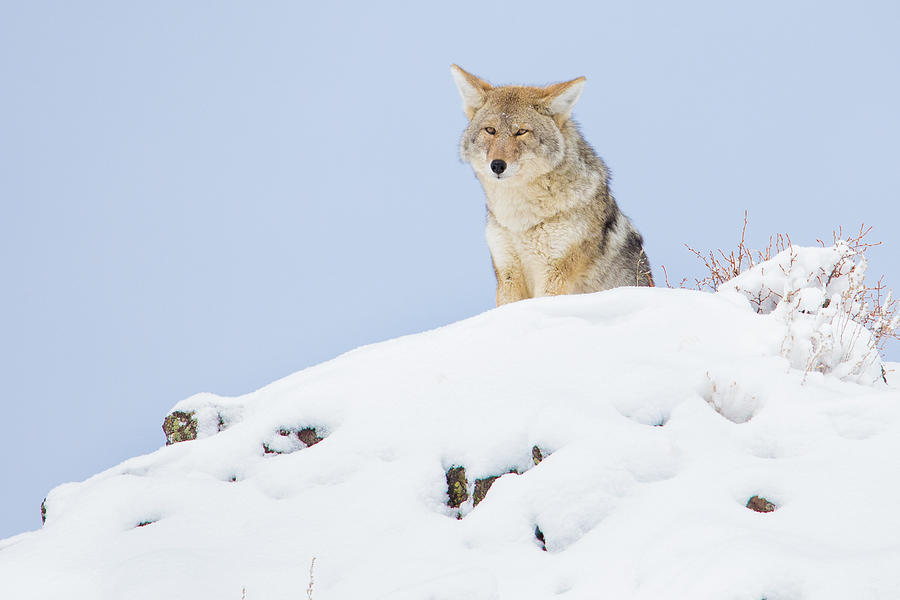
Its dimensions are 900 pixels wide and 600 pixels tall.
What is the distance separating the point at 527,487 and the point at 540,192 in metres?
4.37

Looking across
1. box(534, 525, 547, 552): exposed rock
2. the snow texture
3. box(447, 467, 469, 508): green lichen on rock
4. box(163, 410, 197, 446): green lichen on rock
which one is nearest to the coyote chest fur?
the snow texture

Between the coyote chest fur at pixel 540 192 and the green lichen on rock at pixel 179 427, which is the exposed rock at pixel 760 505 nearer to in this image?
the green lichen on rock at pixel 179 427

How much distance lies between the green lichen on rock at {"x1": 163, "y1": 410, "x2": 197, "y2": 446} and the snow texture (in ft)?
1.72

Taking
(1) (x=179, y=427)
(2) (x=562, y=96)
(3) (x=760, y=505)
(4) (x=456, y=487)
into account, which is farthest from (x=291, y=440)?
(2) (x=562, y=96)

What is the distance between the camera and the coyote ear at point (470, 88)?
7961 mm

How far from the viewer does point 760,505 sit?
10.8 feet

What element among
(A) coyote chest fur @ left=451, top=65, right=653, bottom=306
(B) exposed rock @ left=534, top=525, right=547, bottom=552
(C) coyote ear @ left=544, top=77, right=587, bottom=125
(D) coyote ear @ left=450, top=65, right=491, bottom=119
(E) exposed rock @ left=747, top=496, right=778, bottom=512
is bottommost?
(E) exposed rock @ left=747, top=496, right=778, bottom=512

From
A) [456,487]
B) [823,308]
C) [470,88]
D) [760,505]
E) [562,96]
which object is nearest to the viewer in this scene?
[760,505]

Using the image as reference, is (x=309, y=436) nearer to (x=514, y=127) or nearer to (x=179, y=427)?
(x=179, y=427)

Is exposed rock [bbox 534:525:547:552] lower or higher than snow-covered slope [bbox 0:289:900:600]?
lower

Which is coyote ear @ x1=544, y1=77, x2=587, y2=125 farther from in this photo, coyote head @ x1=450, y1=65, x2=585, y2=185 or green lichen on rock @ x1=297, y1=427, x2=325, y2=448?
green lichen on rock @ x1=297, y1=427, x2=325, y2=448

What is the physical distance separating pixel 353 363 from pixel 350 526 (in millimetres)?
1683

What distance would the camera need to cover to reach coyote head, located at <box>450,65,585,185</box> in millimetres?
7367

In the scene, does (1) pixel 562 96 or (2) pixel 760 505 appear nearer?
(2) pixel 760 505
